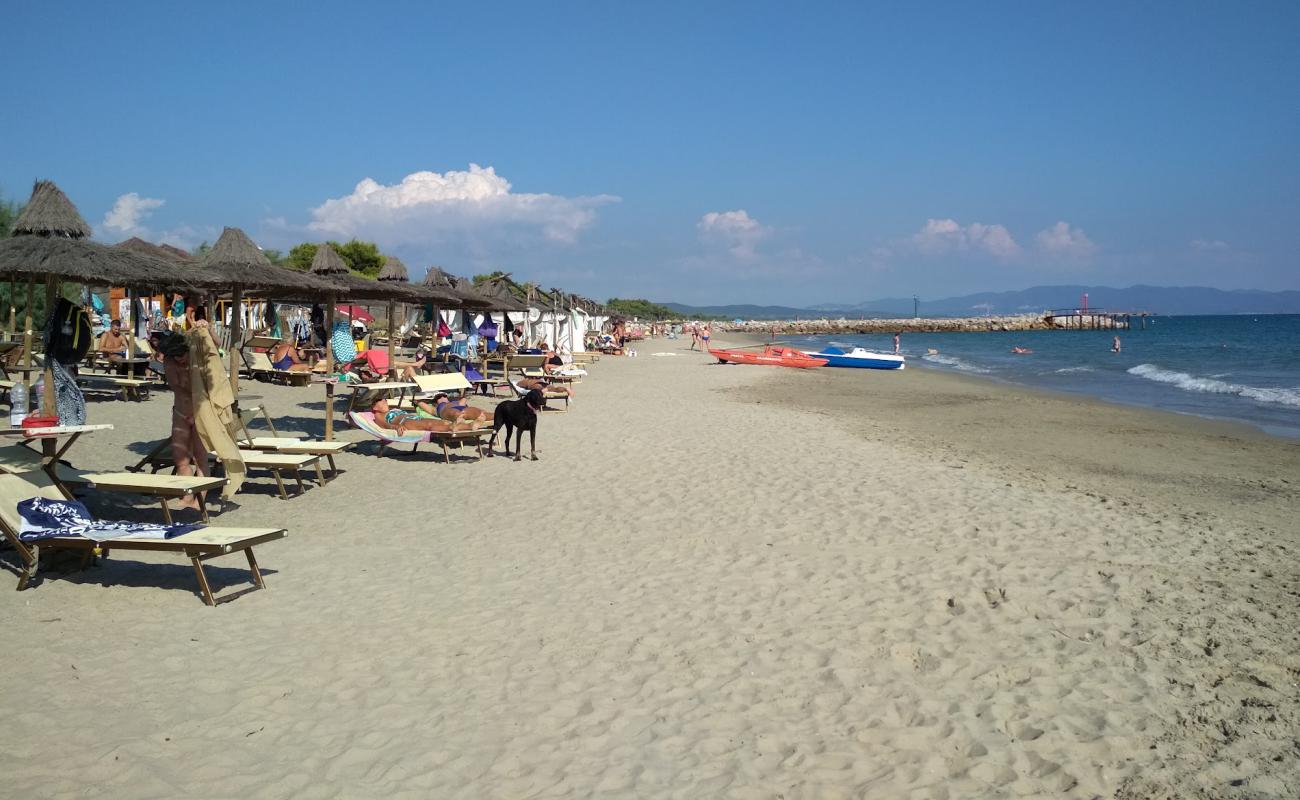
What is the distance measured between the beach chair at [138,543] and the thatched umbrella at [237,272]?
3.50m

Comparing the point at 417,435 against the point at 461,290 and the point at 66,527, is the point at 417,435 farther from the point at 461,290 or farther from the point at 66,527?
the point at 461,290

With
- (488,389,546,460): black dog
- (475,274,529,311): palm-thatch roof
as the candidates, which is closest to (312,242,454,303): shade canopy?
(488,389,546,460): black dog

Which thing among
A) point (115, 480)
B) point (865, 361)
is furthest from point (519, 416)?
point (865, 361)

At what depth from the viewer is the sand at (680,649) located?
11.1 ft

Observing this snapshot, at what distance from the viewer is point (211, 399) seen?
22.5ft

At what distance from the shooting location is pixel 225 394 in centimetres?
696

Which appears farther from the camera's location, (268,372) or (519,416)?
(268,372)

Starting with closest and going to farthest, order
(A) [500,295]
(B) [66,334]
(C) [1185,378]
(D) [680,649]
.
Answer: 1. (D) [680,649]
2. (B) [66,334]
3. (A) [500,295]
4. (C) [1185,378]

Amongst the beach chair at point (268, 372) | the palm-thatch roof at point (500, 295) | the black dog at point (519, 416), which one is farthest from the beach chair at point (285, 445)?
the palm-thatch roof at point (500, 295)

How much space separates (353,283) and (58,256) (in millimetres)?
4619

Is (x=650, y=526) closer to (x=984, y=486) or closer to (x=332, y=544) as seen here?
(x=332, y=544)

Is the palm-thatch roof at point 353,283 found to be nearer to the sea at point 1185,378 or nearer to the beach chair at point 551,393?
the beach chair at point 551,393

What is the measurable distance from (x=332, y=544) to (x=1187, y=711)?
5.49 metres

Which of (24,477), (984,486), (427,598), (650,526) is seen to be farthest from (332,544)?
(984,486)
